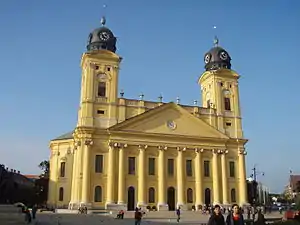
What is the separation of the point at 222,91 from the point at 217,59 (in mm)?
5658

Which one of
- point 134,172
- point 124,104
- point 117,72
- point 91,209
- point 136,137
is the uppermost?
point 117,72

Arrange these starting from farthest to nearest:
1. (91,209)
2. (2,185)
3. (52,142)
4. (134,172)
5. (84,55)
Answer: (52,142) < (84,55) < (134,172) < (91,209) < (2,185)

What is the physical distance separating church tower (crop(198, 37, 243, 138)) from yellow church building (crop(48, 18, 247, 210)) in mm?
323

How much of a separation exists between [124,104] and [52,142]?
577 inches

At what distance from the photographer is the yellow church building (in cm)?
4641

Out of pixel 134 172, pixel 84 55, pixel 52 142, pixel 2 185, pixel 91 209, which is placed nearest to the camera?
pixel 2 185

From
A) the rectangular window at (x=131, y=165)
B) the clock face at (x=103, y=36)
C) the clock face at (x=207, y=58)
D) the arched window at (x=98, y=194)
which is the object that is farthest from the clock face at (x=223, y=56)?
the arched window at (x=98, y=194)

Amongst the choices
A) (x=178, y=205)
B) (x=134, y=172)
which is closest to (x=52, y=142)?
(x=134, y=172)

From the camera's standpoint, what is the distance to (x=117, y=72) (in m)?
51.4

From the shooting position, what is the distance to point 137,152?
4828cm

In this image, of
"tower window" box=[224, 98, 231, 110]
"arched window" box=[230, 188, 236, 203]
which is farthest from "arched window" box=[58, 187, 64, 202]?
"tower window" box=[224, 98, 231, 110]

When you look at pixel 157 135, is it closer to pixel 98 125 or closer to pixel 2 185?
pixel 98 125

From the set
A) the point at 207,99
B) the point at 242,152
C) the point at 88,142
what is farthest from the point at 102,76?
the point at 242,152

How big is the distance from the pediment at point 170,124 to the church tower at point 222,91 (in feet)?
10.2
